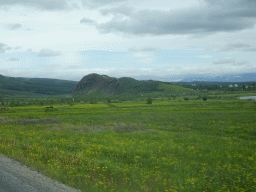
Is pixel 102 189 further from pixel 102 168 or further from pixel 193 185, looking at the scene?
pixel 193 185

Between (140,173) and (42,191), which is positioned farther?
(140,173)

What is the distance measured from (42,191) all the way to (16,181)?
2.08 metres

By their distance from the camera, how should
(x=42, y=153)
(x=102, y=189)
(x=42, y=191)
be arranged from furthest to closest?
1. (x=42, y=153)
2. (x=102, y=189)
3. (x=42, y=191)

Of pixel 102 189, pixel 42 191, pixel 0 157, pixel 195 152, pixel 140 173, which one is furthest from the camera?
pixel 195 152

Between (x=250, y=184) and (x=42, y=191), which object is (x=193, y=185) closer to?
(x=250, y=184)

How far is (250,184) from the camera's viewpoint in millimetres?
11234

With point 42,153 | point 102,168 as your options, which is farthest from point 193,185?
point 42,153

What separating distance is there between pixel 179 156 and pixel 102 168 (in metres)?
6.82

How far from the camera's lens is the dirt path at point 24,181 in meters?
9.91

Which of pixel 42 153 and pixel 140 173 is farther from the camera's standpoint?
pixel 42 153

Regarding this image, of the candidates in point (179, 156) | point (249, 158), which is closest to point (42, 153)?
point (179, 156)

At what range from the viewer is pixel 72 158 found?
1547 cm

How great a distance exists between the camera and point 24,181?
35.4 feet

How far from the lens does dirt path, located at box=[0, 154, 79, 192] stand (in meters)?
9.91
